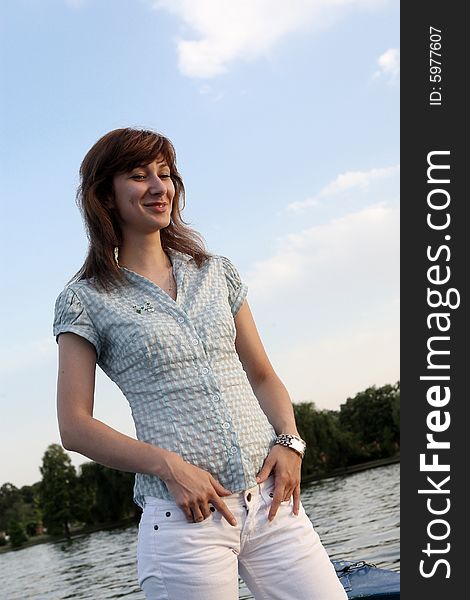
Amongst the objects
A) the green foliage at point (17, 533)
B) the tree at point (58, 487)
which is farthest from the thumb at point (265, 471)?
the green foliage at point (17, 533)

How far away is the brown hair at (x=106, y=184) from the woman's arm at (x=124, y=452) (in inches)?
13.5

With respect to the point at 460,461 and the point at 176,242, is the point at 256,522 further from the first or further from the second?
the point at 460,461

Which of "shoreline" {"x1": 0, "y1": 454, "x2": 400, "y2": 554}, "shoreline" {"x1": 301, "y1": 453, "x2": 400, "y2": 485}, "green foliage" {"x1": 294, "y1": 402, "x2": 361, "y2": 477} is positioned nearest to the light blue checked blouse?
"shoreline" {"x1": 0, "y1": 454, "x2": 400, "y2": 554}

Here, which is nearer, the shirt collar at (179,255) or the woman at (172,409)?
the woman at (172,409)

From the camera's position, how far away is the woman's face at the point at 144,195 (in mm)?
2406

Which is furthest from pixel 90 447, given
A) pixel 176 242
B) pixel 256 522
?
pixel 176 242

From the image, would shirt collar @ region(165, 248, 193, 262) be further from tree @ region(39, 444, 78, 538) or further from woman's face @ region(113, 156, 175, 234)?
tree @ region(39, 444, 78, 538)

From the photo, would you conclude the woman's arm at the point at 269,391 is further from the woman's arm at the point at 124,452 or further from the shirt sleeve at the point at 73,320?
the shirt sleeve at the point at 73,320

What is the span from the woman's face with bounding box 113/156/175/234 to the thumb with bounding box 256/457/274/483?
776 millimetres

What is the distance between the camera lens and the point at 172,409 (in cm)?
223

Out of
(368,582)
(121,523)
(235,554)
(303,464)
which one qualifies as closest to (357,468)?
(303,464)

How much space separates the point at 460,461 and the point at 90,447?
Result: 1.69 metres

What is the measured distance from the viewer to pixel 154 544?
2.14 meters

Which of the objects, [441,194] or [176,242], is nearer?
[176,242]
